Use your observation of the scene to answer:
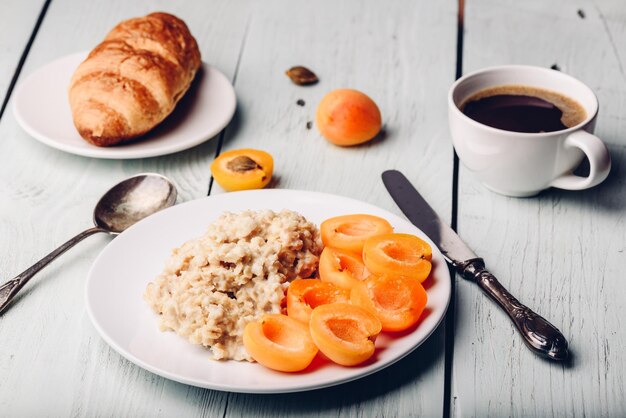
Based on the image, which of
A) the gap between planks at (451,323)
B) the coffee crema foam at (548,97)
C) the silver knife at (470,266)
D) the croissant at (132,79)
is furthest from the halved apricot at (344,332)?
the croissant at (132,79)

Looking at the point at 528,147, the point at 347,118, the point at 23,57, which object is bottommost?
the point at 23,57

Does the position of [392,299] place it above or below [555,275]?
above

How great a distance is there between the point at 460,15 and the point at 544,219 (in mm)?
950

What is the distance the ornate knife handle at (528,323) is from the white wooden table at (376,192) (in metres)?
0.03

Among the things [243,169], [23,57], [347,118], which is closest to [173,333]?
[243,169]

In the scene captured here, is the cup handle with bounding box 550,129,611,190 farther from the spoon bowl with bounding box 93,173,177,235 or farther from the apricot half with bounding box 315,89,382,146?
the spoon bowl with bounding box 93,173,177,235

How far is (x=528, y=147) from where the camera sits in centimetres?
150

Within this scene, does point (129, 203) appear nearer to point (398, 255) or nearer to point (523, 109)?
point (398, 255)

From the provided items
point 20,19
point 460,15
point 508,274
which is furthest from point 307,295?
point 20,19

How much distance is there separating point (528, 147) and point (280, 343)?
66 centimetres

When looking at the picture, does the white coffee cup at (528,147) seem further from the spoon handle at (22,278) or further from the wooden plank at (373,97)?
the spoon handle at (22,278)

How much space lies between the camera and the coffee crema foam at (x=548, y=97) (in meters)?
1.58

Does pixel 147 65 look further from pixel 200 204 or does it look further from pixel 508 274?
pixel 508 274

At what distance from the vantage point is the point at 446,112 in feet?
6.33
